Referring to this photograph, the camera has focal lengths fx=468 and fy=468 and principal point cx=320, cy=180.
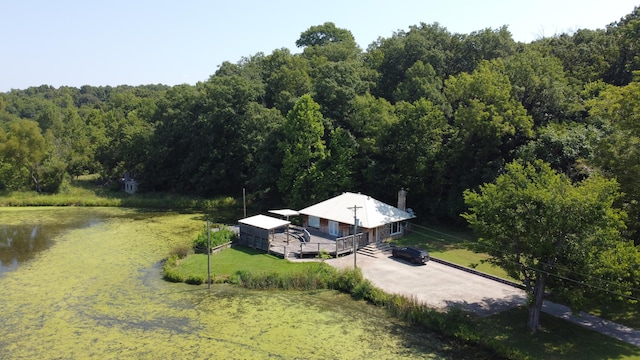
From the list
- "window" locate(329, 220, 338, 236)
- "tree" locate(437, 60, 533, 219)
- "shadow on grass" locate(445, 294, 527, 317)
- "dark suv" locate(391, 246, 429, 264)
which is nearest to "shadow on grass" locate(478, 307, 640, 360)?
"shadow on grass" locate(445, 294, 527, 317)

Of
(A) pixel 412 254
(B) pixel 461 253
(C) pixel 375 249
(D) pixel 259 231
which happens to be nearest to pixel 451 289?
(A) pixel 412 254

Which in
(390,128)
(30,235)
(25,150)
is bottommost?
(30,235)

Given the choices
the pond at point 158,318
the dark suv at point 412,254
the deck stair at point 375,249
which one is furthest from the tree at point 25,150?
the dark suv at point 412,254

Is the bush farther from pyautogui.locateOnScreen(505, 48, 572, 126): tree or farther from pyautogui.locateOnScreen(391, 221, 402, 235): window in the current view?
pyautogui.locateOnScreen(505, 48, 572, 126): tree

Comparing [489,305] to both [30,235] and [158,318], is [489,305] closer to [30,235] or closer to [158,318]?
[158,318]

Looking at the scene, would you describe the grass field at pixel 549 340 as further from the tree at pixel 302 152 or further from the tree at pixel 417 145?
the tree at pixel 302 152

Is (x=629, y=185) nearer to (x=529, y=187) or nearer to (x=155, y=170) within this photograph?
(x=529, y=187)
